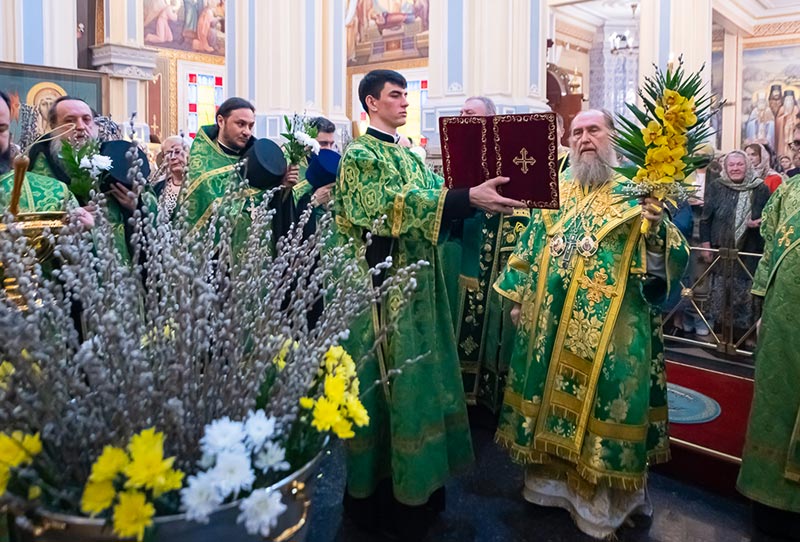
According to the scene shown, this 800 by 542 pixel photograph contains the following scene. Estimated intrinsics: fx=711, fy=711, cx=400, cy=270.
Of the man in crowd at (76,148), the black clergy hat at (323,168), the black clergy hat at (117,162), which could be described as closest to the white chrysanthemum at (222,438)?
the man in crowd at (76,148)

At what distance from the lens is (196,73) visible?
1762cm

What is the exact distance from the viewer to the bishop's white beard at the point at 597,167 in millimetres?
2930

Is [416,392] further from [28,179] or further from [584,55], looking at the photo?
[584,55]

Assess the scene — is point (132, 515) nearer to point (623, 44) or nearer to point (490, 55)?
point (490, 55)

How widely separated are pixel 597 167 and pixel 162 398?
2.36m

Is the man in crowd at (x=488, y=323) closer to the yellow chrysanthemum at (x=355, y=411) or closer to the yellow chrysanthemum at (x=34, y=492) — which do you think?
the yellow chrysanthemum at (x=355, y=411)

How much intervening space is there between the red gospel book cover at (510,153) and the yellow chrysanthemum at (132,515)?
1.78m


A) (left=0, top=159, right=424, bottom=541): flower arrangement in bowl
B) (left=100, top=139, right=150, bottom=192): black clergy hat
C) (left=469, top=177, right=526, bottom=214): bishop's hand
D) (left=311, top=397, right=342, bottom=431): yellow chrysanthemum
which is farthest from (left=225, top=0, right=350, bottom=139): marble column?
(left=311, top=397, right=342, bottom=431): yellow chrysanthemum

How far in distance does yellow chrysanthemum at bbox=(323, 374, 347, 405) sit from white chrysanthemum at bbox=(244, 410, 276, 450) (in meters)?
0.12

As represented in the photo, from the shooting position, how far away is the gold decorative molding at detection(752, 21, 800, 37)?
49.4 ft

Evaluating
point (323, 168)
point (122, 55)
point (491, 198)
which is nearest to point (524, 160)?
point (491, 198)

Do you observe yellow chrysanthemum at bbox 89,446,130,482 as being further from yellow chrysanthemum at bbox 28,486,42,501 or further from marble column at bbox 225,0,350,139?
marble column at bbox 225,0,350,139

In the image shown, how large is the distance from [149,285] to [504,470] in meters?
2.79

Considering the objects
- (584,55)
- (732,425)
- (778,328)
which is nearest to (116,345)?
(778,328)
